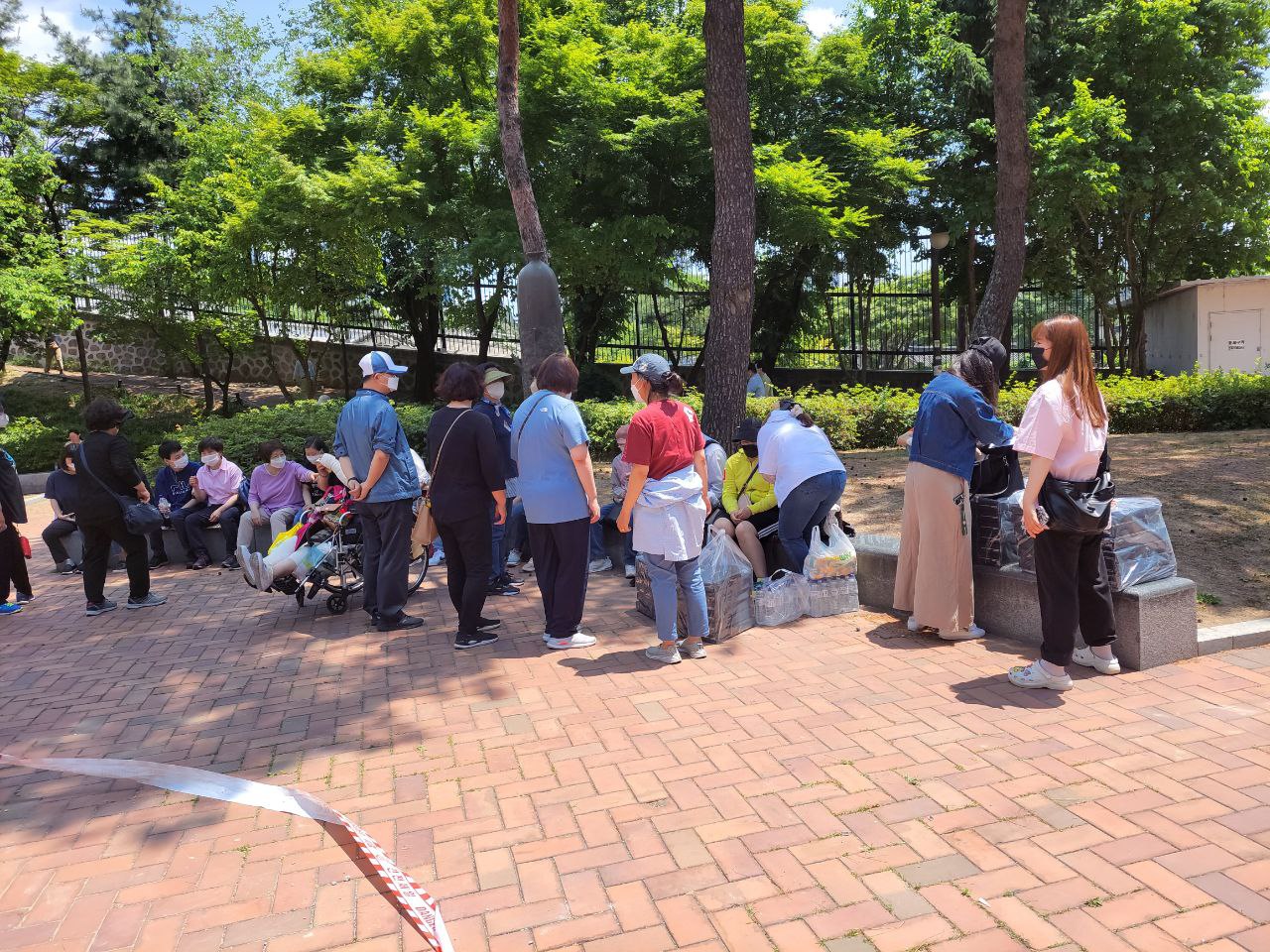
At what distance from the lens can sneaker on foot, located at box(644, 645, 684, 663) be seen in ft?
16.9

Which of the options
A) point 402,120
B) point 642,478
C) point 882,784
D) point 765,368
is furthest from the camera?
point 765,368

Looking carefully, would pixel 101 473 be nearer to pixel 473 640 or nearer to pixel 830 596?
pixel 473 640

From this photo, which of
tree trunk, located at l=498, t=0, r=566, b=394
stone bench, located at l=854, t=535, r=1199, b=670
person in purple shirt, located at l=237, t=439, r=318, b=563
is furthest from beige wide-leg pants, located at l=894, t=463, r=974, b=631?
person in purple shirt, located at l=237, t=439, r=318, b=563

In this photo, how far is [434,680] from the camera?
5.11m

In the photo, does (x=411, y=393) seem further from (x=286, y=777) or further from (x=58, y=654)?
(x=286, y=777)

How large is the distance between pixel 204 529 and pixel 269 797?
5.85 meters

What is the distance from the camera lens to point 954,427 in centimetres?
496

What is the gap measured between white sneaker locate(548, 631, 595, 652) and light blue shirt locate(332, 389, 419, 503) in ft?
4.65

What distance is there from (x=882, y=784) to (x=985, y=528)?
2.16 metres

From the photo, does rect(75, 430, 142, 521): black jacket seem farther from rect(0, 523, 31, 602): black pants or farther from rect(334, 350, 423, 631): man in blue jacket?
rect(334, 350, 423, 631): man in blue jacket

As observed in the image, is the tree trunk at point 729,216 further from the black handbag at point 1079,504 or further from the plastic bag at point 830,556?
the black handbag at point 1079,504

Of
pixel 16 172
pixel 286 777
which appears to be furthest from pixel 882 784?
pixel 16 172

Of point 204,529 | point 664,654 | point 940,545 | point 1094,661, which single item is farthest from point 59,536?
point 1094,661

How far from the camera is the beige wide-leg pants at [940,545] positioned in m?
5.04
